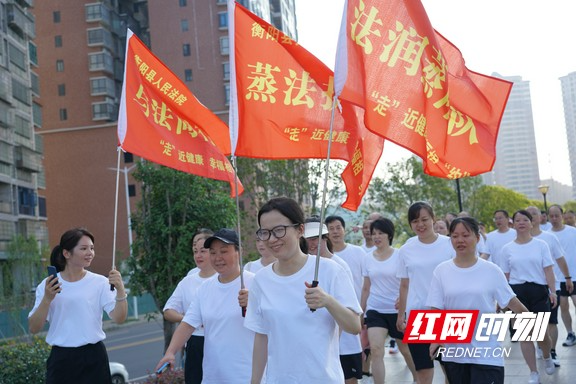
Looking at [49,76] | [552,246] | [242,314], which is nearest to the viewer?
[242,314]

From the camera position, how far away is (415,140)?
21.7 feet

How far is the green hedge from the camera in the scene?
31.8ft

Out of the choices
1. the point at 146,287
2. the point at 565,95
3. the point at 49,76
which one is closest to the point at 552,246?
Answer: the point at 146,287

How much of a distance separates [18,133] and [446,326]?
42.1m

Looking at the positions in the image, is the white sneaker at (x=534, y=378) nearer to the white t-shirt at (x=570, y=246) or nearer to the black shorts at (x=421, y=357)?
the black shorts at (x=421, y=357)

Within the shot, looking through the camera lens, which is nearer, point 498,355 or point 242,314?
point 242,314

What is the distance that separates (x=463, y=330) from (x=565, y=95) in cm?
10379

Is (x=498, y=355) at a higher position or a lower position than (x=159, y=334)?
higher

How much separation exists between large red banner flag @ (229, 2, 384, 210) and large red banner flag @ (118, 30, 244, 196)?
3.61ft

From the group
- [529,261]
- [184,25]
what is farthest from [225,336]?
[184,25]

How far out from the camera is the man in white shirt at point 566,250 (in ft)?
40.7

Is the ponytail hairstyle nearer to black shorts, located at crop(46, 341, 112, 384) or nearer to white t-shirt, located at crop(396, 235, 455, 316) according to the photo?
black shorts, located at crop(46, 341, 112, 384)

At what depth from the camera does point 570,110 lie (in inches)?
4158

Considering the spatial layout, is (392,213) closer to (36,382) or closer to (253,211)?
(253,211)
